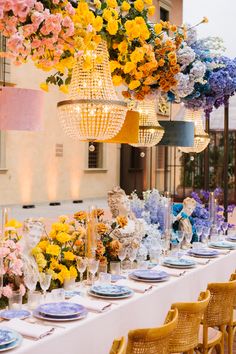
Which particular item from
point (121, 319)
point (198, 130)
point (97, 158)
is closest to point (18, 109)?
point (121, 319)

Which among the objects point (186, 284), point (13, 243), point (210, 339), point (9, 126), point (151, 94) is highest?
point (151, 94)

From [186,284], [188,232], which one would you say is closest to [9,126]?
[186,284]

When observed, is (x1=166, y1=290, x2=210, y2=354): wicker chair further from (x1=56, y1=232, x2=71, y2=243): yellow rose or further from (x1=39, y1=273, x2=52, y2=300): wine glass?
(x1=56, y1=232, x2=71, y2=243): yellow rose

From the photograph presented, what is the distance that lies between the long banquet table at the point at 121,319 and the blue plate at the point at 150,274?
0.18 ft

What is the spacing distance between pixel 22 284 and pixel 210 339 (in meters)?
1.34

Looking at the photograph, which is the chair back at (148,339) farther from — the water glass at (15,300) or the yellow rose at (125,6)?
the yellow rose at (125,6)

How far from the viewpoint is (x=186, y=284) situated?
3588 millimetres

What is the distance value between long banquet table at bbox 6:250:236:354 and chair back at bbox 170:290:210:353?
200mm

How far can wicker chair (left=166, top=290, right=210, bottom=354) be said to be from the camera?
2.83 meters

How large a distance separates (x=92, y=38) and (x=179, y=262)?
1663 millimetres

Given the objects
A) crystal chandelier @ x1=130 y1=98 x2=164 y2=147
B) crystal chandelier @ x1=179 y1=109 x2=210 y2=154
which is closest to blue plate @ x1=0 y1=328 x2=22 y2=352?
crystal chandelier @ x1=130 y1=98 x2=164 y2=147

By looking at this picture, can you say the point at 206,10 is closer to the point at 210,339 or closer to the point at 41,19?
the point at 210,339

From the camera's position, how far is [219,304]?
3.43m

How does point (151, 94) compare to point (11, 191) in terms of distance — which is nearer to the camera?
point (151, 94)
